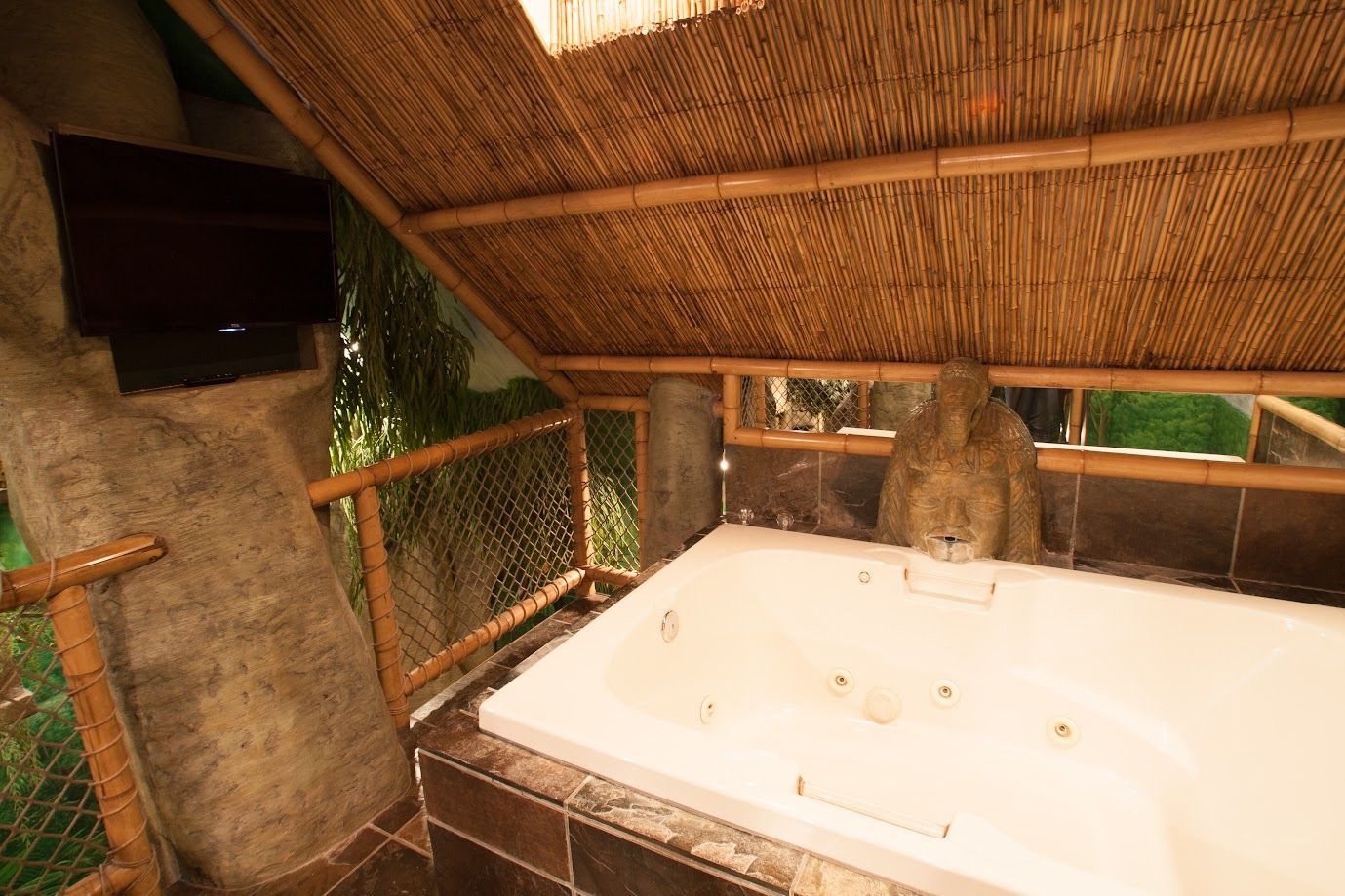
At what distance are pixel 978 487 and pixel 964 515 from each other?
0.09 meters

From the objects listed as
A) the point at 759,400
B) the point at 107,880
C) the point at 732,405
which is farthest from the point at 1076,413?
the point at 107,880

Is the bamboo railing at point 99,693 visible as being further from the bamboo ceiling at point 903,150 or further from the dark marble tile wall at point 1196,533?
the dark marble tile wall at point 1196,533

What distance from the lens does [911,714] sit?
202 cm

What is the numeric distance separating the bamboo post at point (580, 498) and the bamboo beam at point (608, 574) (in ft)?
Answer: 0.10

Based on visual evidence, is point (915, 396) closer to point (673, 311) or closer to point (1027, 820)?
point (673, 311)

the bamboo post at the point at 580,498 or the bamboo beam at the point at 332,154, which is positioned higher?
the bamboo beam at the point at 332,154

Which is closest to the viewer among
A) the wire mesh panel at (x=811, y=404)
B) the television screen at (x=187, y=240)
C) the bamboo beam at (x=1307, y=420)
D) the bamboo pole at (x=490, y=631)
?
the television screen at (x=187, y=240)

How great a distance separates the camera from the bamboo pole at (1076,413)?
2666 millimetres

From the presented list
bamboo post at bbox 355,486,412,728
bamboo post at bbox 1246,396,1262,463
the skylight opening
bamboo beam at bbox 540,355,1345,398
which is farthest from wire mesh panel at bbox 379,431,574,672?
bamboo post at bbox 1246,396,1262,463

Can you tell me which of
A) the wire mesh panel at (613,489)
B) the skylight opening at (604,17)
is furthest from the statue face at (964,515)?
the wire mesh panel at (613,489)

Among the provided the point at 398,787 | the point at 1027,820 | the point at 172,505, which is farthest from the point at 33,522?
the point at 1027,820

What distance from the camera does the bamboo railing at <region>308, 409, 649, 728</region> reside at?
6.95ft

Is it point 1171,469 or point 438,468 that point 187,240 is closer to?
point 438,468

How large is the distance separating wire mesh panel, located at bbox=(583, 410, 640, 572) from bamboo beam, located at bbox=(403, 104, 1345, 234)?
A: 4.10ft
